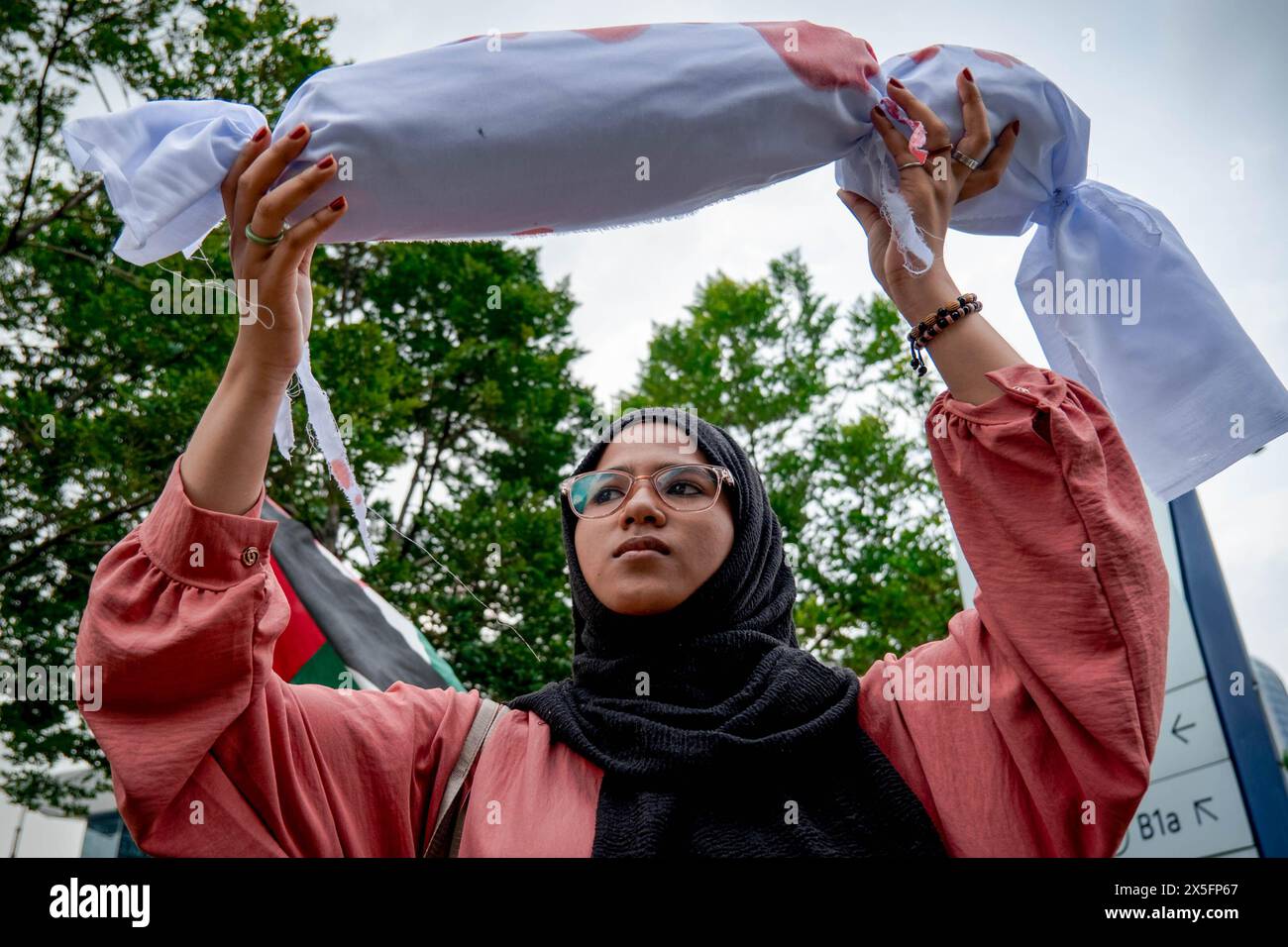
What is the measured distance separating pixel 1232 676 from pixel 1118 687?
4.30 m

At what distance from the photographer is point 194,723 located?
1.54 meters

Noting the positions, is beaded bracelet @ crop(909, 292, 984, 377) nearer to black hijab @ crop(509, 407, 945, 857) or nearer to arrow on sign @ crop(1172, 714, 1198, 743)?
black hijab @ crop(509, 407, 945, 857)

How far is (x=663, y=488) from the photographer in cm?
209

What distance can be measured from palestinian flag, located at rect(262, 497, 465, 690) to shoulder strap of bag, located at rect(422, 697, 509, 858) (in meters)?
2.97

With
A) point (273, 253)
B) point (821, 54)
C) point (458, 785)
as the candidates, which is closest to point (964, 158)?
point (821, 54)

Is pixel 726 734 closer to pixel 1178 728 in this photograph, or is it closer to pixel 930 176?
pixel 930 176

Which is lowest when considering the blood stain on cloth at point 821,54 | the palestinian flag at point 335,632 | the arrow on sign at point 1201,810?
the arrow on sign at point 1201,810

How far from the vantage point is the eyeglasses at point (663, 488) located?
82.0 inches

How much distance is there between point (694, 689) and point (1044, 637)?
0.61 metres

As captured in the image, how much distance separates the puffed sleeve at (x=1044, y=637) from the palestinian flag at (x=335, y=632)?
355cm

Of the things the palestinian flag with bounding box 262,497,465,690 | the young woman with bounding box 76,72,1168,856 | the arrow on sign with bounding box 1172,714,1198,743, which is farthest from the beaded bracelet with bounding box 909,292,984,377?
the arrow on sign with bounding box 1172,714,1198,743

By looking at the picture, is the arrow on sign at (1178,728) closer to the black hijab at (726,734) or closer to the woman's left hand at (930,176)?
the black hijab at (726,734)

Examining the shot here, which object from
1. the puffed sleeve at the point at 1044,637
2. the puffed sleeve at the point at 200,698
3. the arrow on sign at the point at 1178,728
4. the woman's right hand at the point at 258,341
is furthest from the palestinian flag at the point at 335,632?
the arrow on sign at the point at 1178,728
